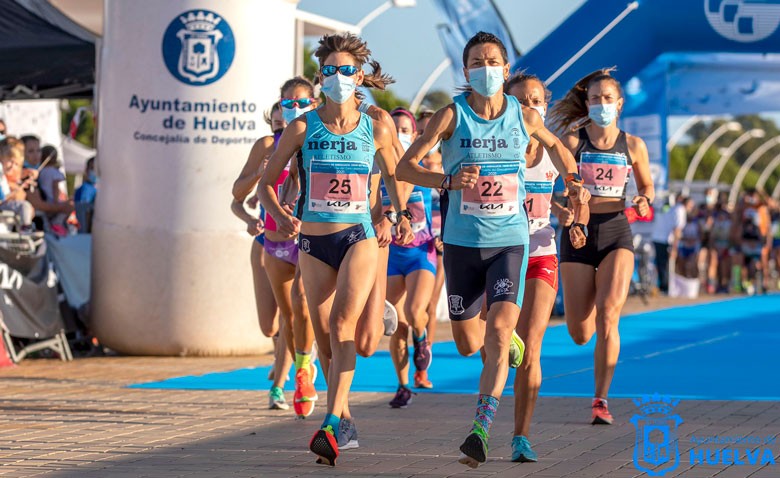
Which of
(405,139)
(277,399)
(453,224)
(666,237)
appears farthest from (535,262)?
(666,237)

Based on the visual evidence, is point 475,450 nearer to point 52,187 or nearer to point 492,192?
point 492,192

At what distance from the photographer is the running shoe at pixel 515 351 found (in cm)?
710

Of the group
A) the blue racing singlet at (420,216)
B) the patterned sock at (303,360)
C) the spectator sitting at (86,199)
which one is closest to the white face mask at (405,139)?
the blue racing singlet at (420,216)

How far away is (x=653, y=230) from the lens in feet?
92.7

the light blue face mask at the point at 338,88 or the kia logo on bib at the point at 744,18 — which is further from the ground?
the kia logo on bib at the point at 744,18

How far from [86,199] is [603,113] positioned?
8.53 m

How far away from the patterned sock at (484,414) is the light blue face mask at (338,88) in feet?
5.97

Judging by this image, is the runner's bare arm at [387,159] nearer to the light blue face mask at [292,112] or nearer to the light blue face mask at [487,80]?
the light blue face mask at [487,80]

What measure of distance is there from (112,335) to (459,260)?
741cm

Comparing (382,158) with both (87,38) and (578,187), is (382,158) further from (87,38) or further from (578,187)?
(87,38)

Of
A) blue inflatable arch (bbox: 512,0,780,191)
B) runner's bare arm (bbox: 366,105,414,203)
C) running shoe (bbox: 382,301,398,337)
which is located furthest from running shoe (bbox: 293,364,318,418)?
blue inflatable arch (bbox: 512,0,780,191)

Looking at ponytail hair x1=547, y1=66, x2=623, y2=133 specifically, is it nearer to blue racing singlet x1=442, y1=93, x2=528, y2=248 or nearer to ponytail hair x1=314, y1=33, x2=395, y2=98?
ponytail hair x1=314, y1=33, x2=395, y2=98

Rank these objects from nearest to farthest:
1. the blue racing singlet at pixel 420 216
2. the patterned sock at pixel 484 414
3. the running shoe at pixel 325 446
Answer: the patterned sock at pixel 484 414 < the running shoe at pixel 325 446 < the blue racing singlet at pixel 420 216

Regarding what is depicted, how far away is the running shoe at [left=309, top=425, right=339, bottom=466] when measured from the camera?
6.91 meters
